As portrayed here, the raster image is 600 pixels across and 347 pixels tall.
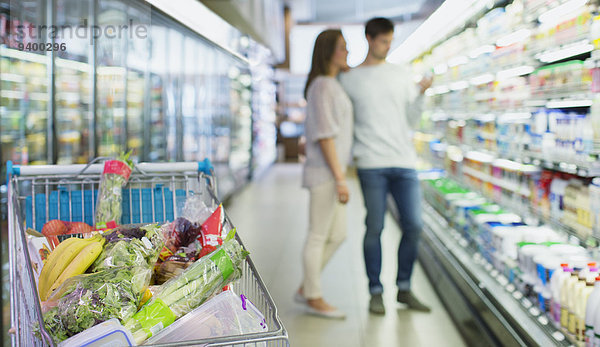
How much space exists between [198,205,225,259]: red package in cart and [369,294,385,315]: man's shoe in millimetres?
2253

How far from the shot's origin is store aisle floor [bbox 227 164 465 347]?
335 cm

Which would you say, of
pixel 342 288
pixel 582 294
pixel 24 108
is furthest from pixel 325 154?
pixel 24 108

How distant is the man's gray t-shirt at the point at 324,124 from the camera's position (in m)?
3.52

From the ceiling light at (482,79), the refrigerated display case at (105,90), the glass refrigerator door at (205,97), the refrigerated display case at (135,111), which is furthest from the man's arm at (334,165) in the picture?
the glass refrigerator door at (205,97)

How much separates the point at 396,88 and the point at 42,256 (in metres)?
2.55

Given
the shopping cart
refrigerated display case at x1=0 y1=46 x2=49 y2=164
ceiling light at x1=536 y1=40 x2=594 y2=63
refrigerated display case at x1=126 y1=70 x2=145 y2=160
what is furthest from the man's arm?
refrigerated display case at x1=126 y1=70 x2=145 y2=160

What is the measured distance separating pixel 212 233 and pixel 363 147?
7.15 ft

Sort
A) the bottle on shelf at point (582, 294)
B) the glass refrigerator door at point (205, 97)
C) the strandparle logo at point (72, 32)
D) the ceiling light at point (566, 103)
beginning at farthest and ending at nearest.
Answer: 1. the glass refrigerator door at point (205, 97)
2. the ceiling light at point (566, 103)
3. the strandparle logo at point (72, 32)
4. the bottle on shelf at point (582, 294)

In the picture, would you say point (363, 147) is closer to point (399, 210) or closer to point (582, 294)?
point (399, 210)

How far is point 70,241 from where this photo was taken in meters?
1.46

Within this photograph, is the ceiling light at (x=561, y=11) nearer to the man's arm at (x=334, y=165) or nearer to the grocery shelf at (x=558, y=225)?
the grocery shelf at (x=558, y=225)

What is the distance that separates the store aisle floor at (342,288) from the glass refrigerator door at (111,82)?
4.64 feet

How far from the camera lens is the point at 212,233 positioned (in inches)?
61.8

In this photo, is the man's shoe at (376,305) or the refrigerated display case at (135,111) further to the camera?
the refrigerated display case at (135,111)
